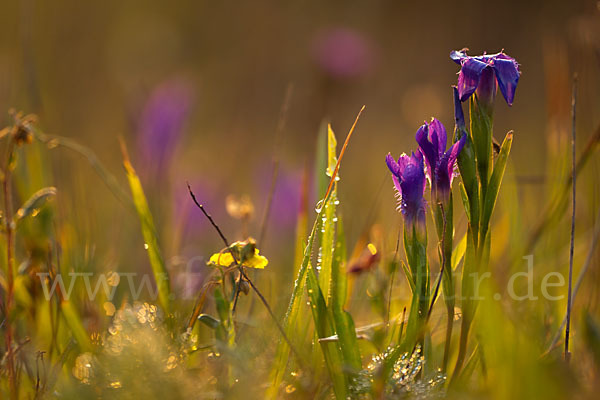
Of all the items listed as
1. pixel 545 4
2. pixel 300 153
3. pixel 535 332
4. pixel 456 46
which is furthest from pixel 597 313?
pixel 545 4

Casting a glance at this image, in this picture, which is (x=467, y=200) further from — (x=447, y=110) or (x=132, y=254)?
(x=447, y=110)

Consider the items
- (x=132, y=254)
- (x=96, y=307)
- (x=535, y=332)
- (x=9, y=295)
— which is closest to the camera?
(x=9, y=295)

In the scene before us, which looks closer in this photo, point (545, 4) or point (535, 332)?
point (535, 332)

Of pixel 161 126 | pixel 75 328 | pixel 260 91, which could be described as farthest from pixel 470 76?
pixel 260 91

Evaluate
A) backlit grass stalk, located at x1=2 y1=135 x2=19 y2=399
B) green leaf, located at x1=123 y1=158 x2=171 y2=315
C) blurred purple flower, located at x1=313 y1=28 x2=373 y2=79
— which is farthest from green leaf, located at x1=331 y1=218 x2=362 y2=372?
blurred purple flower, located at x1=313 y1=28 x2=373 y2=79

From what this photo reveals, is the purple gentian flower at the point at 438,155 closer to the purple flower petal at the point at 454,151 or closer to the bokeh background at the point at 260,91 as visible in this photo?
the purple flower petal at the point at 454,151

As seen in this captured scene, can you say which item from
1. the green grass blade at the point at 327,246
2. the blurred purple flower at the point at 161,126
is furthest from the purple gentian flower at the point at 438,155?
the blurred purple flower at the point at 161,126

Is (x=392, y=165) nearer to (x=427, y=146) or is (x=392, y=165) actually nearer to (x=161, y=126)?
(x=427, y=146)

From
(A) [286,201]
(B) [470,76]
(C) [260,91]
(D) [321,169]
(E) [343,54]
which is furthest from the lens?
(C) [260,91]
